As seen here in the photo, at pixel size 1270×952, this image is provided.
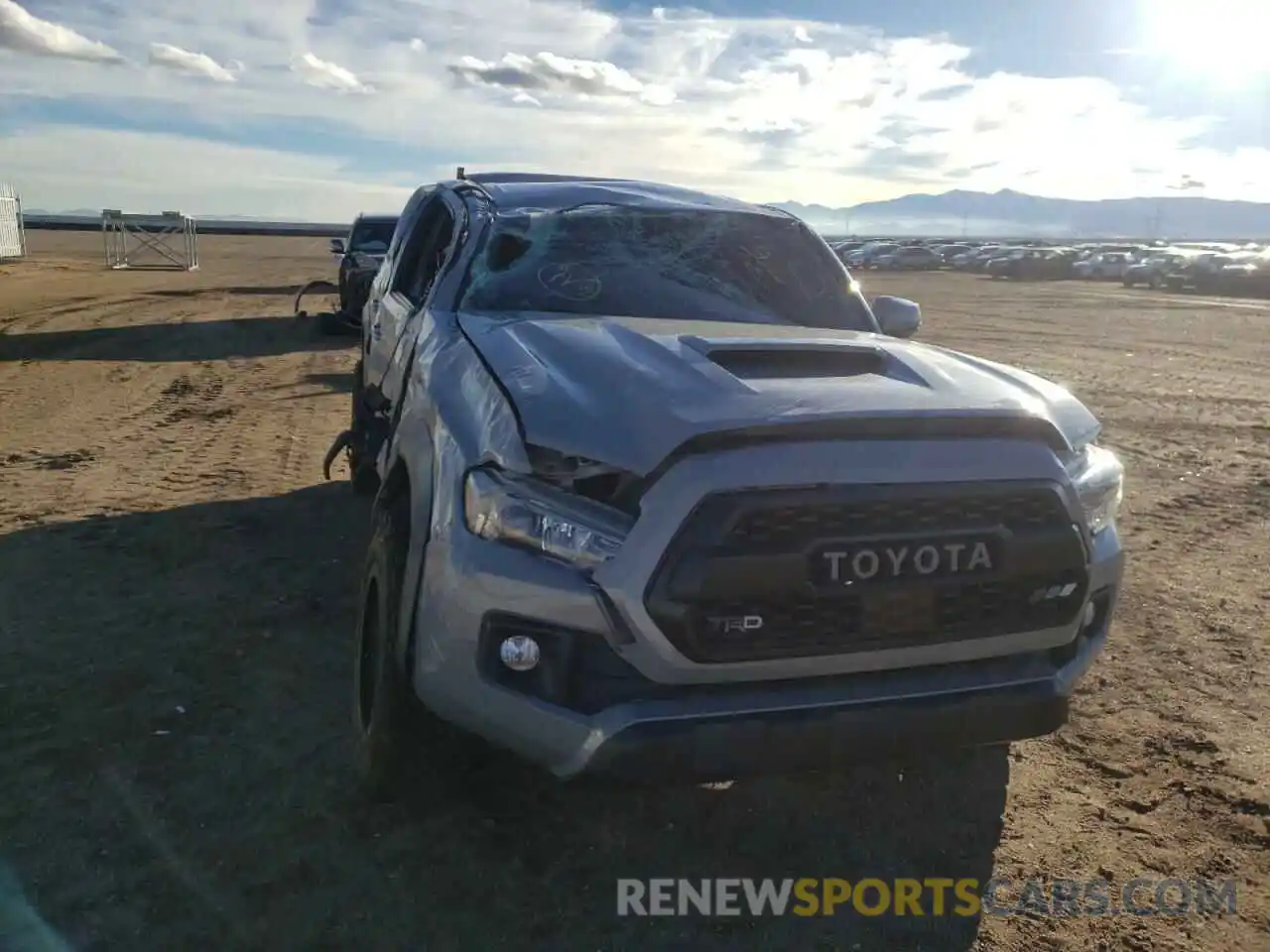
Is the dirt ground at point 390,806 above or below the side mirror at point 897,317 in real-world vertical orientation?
below

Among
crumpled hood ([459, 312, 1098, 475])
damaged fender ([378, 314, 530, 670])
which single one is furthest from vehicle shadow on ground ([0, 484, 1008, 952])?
crumpled hood ([459, 312, 1098, 475])

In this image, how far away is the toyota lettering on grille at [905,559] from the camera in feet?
8.68

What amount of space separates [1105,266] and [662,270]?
189ft

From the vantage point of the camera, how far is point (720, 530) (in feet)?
8.45

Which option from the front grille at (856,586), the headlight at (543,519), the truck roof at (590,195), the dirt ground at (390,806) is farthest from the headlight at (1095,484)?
the truck roof at (590,195)

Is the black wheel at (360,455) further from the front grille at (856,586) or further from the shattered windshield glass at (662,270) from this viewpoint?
the front grille at (856,586)

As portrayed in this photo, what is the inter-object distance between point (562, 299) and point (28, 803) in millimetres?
2461

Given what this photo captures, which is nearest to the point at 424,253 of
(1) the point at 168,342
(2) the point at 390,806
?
(2) the point at 390,806

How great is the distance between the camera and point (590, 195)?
491 centimetres

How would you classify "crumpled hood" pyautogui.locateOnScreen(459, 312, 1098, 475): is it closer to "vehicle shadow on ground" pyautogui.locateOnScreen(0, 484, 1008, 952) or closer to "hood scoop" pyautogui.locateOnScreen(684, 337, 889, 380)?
"hood scoop" pyautogui.locateOnScreen(684, 337, 889, 380)

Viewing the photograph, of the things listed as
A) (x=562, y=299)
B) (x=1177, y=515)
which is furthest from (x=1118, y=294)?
(x=562, y=299)

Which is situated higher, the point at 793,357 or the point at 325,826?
the point at 793,357

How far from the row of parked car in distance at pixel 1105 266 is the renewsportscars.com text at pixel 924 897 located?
3537 centimetres

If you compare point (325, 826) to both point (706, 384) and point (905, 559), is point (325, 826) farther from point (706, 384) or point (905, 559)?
point (905, 559)
